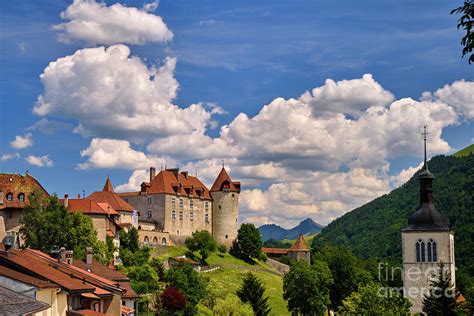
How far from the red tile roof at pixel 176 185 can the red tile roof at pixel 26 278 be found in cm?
8077

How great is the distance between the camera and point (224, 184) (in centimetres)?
12675

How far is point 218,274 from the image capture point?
4092 inches

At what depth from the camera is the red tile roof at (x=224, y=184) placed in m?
126

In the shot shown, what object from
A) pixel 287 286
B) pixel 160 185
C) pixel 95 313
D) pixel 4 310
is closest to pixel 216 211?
pixel 160 185

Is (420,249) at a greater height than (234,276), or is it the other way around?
(420,249)

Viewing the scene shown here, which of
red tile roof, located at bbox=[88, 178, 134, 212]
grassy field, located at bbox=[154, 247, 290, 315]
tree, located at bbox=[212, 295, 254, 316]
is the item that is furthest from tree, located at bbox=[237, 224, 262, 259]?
tree, located at bbox=[212, 295, 254, 316]

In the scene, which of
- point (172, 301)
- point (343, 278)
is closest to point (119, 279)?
point (172, 301)

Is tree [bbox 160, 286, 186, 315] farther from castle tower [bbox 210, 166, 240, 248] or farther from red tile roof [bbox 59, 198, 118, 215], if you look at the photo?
castle tower [bbox 210, 166, 240, 248]

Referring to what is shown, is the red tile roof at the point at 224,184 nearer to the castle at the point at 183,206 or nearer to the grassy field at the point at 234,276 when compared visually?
the castle at the point at 183,206

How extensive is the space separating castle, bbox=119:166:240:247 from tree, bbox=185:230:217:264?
3.91 metres

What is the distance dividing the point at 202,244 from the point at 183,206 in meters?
10.1

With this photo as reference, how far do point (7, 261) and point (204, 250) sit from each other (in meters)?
74.2

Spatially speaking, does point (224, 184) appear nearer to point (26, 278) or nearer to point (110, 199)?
point (110, 199)

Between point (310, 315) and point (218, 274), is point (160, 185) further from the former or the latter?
point (310, 315)
